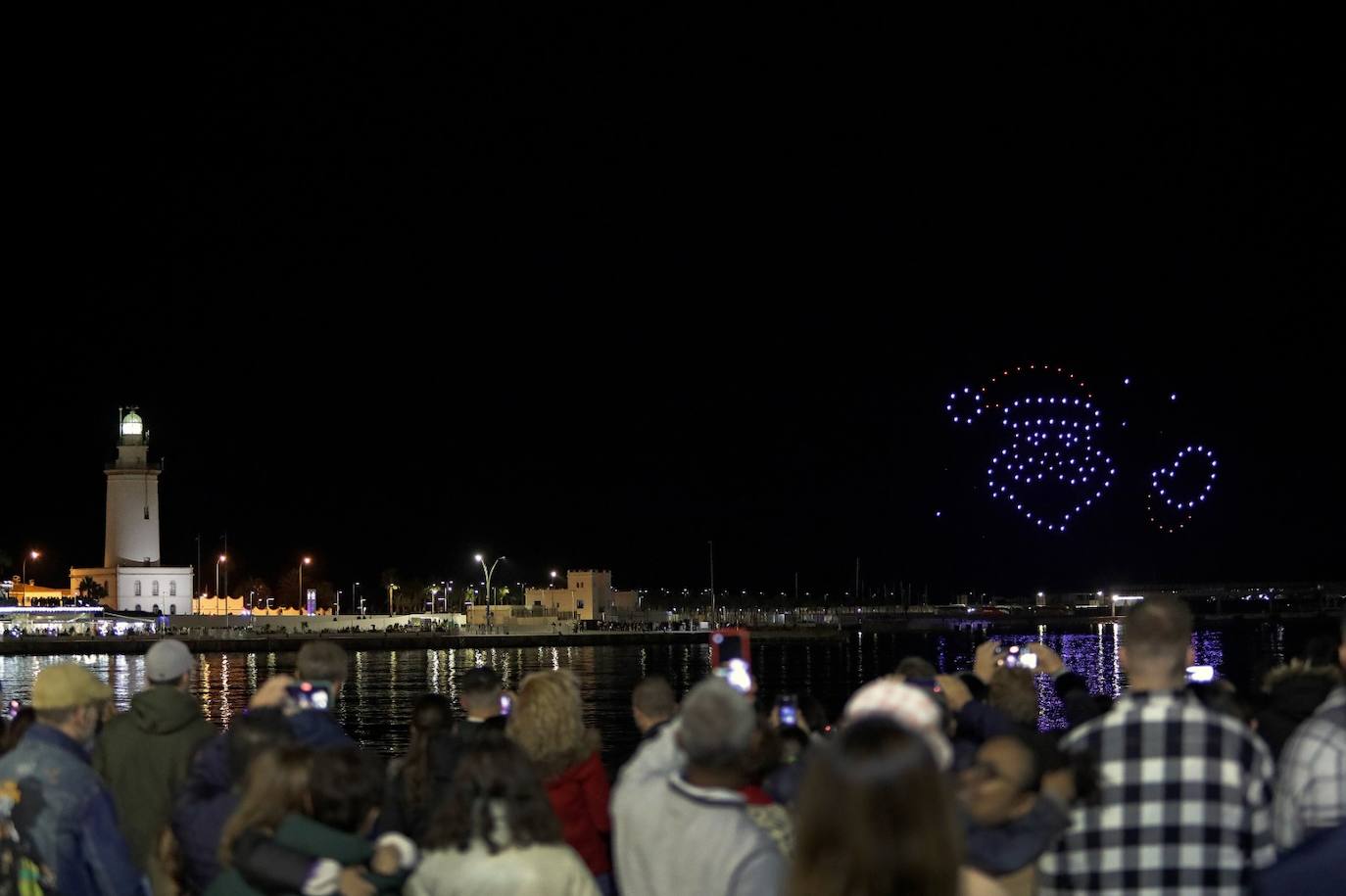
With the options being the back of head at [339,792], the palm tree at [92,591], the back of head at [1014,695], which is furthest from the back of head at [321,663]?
the palm tree at [92,591]

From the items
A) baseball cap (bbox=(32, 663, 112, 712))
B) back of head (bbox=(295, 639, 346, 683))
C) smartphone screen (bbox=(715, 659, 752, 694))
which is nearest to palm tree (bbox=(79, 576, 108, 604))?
back of head (bbox=(295, 639, 346, 683))

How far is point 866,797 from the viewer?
3736 mm

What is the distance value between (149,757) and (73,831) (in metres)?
1.65

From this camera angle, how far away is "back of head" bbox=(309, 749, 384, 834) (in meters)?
6.17

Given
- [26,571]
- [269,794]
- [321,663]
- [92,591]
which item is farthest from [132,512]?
[269,794]

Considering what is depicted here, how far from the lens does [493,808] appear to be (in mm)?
5793

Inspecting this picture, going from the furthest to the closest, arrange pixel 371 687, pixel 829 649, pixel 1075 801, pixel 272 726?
1. pixel 829 649
2. pixel 371 687
3. pixel 272 726
4. pixel 1075 801

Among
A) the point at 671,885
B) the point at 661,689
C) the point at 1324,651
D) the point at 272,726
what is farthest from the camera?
the point at 1324,651

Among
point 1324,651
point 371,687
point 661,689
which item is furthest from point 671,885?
point 371,687

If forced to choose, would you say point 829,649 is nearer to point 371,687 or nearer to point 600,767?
point 371,687

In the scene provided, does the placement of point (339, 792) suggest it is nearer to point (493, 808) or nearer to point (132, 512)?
point (493, 808)

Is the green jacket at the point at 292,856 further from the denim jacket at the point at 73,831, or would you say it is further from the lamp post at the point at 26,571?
the lamp post at the point at 26,571

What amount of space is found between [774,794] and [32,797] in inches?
131

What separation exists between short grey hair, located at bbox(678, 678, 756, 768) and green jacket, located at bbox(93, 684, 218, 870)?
180 inches
